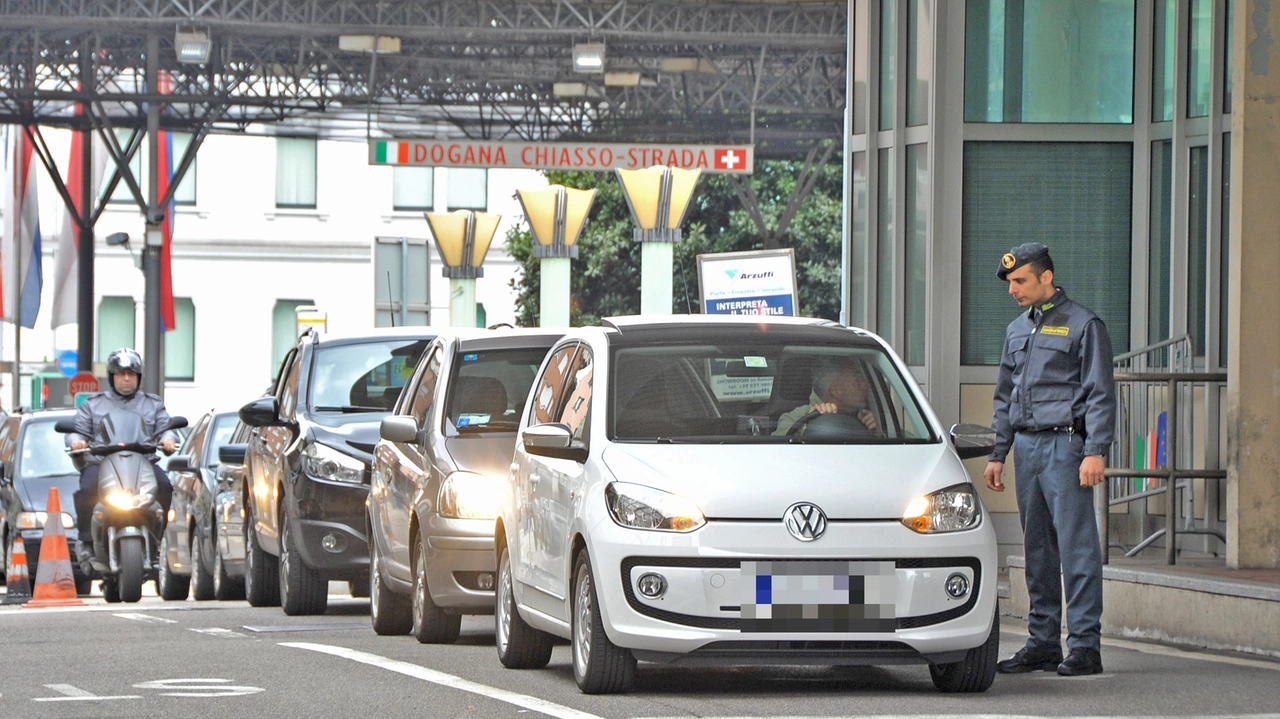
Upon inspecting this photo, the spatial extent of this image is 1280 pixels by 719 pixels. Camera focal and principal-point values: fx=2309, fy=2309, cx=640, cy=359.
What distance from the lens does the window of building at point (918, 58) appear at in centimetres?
1498

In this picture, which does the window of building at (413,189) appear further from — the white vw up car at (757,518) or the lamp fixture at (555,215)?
the white vw up car at (757,518)

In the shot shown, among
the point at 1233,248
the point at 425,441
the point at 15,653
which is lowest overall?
the point at 15,653

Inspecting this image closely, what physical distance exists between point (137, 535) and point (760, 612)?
10.5 m

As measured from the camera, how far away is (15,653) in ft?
37.1

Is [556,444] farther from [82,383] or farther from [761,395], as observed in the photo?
[82,383]

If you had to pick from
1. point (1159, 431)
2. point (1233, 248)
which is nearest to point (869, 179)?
point (1159, 431)

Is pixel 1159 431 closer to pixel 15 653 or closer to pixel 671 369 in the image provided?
pixel 671 369

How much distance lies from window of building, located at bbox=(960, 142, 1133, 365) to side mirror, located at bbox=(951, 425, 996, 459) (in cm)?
571

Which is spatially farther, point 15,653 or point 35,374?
point 35,374

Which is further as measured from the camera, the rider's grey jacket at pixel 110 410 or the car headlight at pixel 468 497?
the rider's grey jacket at pixel 110 410

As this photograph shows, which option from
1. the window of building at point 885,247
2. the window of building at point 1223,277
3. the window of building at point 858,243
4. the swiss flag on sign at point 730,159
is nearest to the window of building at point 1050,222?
the window of building at point 885,247

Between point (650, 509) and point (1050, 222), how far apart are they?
7160 millimetres

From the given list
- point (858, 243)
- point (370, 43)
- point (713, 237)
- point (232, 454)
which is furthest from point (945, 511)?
point (713, 237)

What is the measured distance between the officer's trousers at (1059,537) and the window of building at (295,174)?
52320 mm
